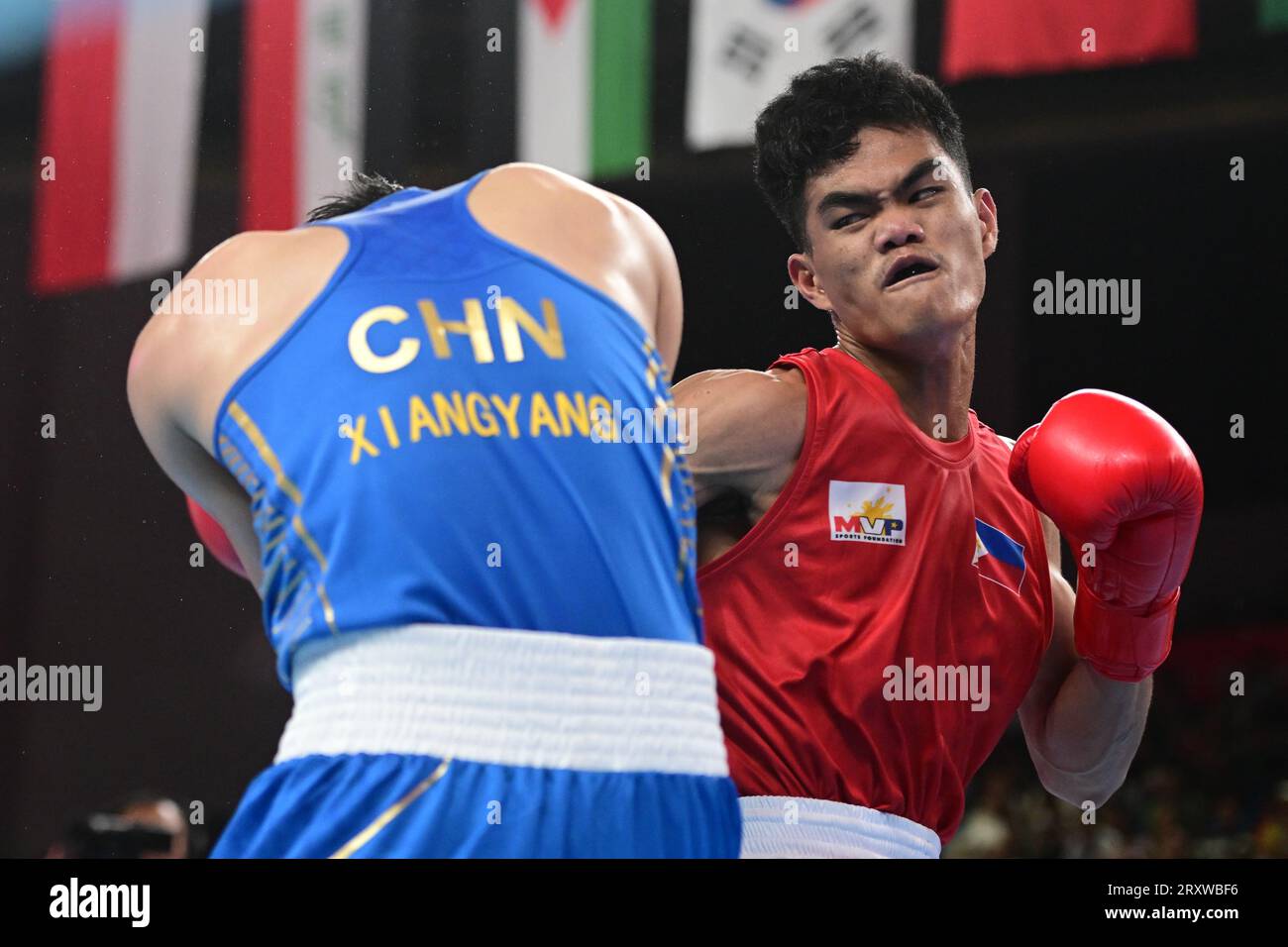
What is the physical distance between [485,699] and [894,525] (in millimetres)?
1099

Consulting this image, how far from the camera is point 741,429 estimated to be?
247cm

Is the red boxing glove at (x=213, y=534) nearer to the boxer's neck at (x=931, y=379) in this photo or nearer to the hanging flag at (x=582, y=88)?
the boxer's neck at (x=931, y=379)

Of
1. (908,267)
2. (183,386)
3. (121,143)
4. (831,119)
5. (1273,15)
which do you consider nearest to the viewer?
(183,386)

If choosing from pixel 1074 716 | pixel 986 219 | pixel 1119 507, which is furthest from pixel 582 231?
pixel 1074 716

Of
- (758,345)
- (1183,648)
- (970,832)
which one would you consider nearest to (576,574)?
(758,345)

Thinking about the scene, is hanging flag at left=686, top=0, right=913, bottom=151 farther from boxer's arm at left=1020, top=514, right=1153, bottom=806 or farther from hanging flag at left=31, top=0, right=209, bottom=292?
boxer's arm at left=1020, top=514, right=1153, bottom=806

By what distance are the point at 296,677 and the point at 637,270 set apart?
68 centimetres

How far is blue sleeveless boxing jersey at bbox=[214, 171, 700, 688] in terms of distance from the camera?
1659mm

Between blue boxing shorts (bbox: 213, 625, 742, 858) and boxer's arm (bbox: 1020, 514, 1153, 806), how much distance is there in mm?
1303

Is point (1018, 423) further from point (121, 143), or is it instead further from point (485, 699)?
point (485, 699)

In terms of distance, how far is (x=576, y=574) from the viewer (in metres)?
1.69

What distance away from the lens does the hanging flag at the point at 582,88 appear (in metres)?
4.14

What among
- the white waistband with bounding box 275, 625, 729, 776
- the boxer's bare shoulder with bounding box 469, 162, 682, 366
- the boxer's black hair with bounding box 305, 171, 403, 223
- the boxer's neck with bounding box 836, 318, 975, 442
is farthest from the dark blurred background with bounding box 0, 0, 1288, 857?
the white waistband with bounding box 275, 625, 729, 776

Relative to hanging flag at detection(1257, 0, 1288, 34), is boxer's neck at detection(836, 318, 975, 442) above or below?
below
